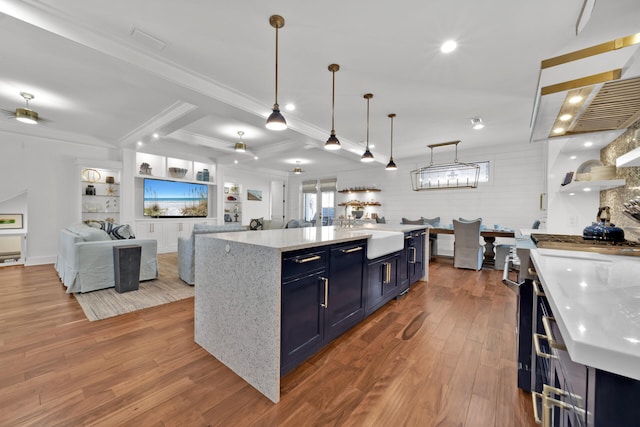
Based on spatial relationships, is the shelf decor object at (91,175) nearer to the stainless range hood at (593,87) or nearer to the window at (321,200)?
the window at (321,200)

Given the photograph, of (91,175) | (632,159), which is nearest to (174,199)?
(91,175)

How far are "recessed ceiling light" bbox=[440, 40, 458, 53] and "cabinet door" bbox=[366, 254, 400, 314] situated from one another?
2.23 metres

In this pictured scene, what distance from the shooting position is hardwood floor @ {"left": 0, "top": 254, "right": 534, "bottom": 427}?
147 cm

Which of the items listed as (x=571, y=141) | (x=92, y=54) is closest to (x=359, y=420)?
(x=92, y=54)

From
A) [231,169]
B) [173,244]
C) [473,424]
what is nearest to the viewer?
[473,424]

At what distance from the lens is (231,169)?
8.51 meters

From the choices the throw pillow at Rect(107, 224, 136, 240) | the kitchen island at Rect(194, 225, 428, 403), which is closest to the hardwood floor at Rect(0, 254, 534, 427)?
the kitchen island at Rect(194, 225, 428, 403)

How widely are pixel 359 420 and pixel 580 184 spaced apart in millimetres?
3244

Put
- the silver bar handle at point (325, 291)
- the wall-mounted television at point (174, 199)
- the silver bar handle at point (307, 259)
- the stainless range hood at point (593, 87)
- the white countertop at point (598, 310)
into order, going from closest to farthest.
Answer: the white countertop at point (598, 310) → the stainless range hood at point (593, 87) → the silver bar handle at point (307, 259) → the silver bar handle at point (325, 291) → the wall-mounted television at point (174, 199)

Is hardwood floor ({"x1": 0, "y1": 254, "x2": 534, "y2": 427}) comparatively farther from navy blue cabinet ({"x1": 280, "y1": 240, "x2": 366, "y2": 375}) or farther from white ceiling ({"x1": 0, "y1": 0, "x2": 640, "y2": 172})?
white ceiling ({"x1": 0, "y1": 0, "x2": 640, "y2": 172})

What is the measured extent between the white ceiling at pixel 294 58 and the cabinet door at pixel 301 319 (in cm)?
217

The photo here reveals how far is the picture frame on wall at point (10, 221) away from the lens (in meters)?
4.96

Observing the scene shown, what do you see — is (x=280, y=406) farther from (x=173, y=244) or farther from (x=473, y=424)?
(x=173, y=244)

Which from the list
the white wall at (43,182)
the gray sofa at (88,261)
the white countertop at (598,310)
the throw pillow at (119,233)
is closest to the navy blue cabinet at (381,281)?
the white countertop at (598,310)
